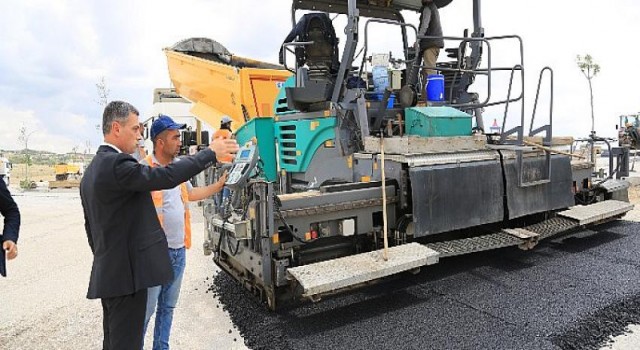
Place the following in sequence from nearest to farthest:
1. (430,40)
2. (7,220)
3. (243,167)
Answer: (7,220)
(243,167)
(430,40)

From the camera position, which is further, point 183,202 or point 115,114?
point 183,202

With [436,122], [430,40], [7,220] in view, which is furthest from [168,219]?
[430,40]

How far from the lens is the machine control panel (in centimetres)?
358

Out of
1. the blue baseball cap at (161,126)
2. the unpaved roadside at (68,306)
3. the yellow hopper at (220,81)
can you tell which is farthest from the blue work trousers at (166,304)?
the yellow hopper at (220,81)

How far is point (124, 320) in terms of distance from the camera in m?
2.16

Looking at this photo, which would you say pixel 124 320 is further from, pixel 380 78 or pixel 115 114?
pixel 380 78

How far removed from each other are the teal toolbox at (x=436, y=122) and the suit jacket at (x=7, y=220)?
10.6ft

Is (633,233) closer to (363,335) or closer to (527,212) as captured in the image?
(527,212)

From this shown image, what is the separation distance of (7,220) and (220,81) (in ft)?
14.6

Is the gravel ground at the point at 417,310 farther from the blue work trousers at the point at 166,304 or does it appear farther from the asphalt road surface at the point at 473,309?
the blue work trousers at the point at 166,304

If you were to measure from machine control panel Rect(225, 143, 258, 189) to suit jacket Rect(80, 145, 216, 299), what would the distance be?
1.37 meters

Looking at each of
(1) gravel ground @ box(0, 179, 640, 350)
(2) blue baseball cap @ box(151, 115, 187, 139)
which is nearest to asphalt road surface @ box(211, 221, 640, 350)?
(1) gravel ground @ box(0, 179, 640, 350)

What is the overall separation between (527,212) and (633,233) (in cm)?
247

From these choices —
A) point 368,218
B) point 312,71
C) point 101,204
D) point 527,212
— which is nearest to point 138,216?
point 101,204
